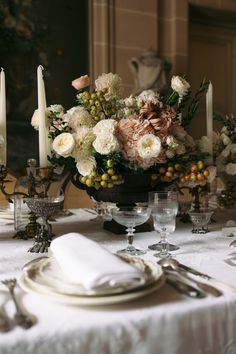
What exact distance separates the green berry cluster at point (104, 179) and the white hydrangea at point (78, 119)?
0.50ft

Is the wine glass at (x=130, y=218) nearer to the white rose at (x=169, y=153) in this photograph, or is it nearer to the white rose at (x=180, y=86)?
the white rose at (x=169, y=153)

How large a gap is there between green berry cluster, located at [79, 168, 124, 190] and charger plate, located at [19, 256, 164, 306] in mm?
445

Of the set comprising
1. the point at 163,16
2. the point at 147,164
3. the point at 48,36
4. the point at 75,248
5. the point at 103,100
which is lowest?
the point at 75,248

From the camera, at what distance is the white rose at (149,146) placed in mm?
1185

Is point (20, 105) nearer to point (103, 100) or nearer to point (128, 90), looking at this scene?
point (128, 90)

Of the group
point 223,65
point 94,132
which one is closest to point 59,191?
point 94,132

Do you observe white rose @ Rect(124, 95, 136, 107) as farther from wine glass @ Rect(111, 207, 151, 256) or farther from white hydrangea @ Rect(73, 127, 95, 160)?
wine glass @ Rect(111, 207, 151, 256)

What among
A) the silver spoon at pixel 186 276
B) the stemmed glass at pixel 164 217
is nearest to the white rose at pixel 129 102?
the stemmed glass at pixel 164 217

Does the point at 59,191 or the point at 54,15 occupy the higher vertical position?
the point at 54,15

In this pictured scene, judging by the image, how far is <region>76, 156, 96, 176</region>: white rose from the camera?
122 cm

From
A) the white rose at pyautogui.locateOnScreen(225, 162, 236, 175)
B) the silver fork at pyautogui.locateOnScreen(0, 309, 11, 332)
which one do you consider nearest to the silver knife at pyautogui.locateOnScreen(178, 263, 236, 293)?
A: the silver fork at pyautogui.locateOnScreen(0, 309, 11, 332)

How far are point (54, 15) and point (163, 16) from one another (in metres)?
1.09

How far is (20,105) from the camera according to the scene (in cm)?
324

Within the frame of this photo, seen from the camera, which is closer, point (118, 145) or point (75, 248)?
point (75, 248)
